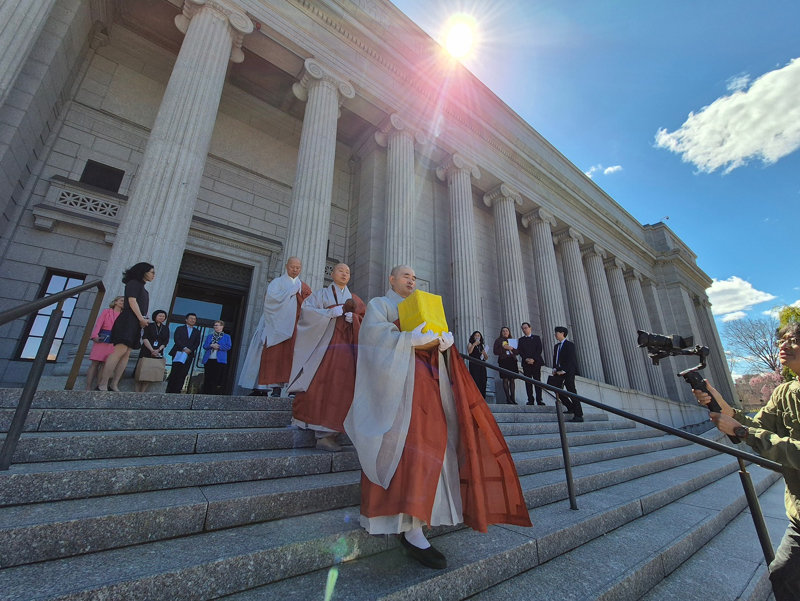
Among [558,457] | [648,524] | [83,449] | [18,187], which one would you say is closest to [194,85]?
[18,187]

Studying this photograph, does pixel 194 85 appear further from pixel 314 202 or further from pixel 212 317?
pixel 212 317

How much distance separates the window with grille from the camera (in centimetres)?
657

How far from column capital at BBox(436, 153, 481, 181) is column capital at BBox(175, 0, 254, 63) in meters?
6.62

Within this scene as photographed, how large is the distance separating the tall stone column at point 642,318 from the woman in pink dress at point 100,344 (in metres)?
19.9

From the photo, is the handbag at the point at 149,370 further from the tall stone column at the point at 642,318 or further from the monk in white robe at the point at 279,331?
the tall stone column at the point at 642,318

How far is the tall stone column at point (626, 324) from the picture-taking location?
16641 millimetres

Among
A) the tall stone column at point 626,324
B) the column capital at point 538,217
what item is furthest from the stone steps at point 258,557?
the tall stone column at point 626,324

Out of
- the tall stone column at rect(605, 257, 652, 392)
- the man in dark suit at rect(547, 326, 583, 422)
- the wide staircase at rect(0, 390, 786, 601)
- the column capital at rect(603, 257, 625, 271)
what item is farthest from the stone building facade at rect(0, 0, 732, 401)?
the column capital at rect(603, 257, 625, 271)

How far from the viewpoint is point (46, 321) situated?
6.97 m

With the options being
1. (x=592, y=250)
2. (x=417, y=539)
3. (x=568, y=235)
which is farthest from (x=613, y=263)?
(x=417, y=539)

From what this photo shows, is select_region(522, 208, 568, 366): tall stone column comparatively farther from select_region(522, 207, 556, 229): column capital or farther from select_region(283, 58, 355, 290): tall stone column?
select_region(283, 58, 355, 290): tall stone column

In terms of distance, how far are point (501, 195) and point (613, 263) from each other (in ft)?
30.7

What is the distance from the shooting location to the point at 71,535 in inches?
67.5

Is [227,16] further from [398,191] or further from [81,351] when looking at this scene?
[81,351]
